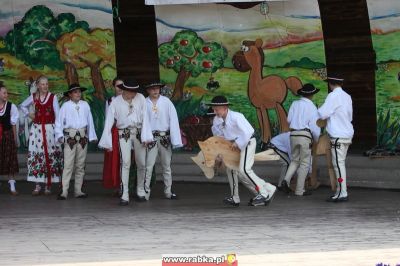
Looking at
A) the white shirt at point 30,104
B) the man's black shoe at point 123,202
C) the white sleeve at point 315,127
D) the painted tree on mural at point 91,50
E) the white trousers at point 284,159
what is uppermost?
the painted tree on mural at point 91,50

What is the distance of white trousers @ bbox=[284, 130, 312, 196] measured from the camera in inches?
513

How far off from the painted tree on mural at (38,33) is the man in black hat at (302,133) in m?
4.72

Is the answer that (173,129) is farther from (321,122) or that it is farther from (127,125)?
(321,122)

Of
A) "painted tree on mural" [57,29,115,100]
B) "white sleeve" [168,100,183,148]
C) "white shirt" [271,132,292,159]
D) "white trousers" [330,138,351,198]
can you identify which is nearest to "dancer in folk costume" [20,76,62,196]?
"white sleeve" [168,100,183,148]

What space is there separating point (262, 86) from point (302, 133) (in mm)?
3122

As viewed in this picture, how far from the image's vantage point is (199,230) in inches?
385

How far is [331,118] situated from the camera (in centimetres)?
1234

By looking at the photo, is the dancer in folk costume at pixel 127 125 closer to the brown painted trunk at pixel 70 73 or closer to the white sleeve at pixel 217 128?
the white sleeve at pixel 217 128

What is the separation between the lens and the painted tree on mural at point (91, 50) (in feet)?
52.3

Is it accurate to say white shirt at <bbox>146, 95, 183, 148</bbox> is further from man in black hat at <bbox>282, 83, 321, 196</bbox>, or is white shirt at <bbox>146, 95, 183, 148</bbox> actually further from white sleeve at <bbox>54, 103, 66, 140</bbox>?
man in black hat at <bbox>282, 83, 321, 196</bbox>

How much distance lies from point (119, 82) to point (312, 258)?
5746 mm

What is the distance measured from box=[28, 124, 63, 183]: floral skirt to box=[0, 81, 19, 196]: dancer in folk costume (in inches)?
10.9

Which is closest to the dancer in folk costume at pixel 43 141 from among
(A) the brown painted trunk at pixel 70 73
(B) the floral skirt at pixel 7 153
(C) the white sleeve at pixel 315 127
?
(B) the floral skirt at pixel 7 153

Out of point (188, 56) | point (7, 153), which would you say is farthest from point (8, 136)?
point (188, 56)
